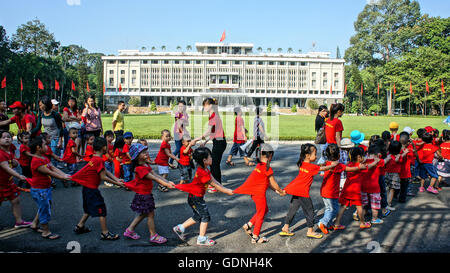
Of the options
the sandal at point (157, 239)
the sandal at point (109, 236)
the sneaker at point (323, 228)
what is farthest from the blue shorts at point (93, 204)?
the sneaker at point (323, 228)

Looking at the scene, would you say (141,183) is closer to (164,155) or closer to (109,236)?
(109,236)

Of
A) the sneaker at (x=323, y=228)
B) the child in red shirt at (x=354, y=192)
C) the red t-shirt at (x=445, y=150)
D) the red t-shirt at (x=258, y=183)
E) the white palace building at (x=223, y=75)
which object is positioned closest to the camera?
the red t-shirt at (x=258, y=183)

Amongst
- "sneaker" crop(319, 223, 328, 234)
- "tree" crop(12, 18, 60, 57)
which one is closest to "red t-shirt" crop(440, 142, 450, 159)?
"sneaker" crop(319, 223, 328, 234)

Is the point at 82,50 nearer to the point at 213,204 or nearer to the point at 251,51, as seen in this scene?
the point at 251,51

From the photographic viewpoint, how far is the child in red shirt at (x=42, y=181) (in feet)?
13.5

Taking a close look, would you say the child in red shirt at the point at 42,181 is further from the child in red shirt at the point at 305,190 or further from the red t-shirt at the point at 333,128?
the red t-shirt at the point at 333,128

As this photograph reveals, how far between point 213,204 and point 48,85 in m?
45.9

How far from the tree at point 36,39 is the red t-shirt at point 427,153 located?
55.7 m

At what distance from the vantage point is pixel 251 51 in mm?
85812

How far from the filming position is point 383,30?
60.5m

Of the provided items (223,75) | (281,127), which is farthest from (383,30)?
(281,127)

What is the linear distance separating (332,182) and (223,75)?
79.7m

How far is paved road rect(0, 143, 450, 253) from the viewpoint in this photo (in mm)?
3885
